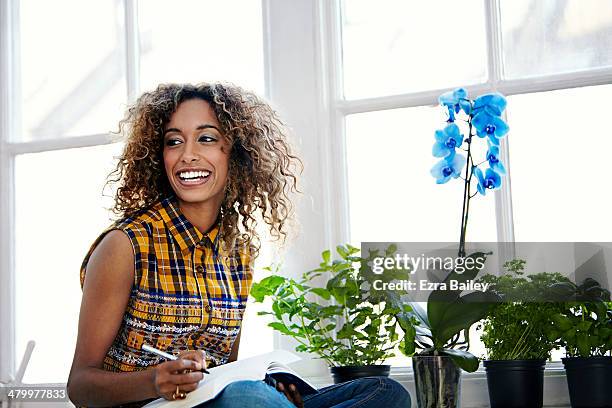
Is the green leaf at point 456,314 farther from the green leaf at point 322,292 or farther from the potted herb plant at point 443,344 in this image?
the green leaf at point 322,292

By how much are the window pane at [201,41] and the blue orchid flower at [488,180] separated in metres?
0.79

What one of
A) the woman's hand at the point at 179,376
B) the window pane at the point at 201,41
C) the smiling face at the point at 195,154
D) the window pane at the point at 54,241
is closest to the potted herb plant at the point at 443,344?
the smiling face at the point at 195,154

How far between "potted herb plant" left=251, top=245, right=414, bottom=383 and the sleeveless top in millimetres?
319

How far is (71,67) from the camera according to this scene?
9.29ft

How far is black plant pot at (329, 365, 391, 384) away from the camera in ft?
6.93

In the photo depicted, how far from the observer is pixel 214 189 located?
1933 millimetres

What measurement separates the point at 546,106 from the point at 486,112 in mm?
319

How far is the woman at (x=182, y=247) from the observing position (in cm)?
168

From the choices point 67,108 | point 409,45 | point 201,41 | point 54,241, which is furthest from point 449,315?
point 67,108

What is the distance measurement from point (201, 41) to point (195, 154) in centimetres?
89

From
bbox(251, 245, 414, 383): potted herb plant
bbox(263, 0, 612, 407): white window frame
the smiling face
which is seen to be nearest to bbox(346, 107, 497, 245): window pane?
bbox(263, 0, 612, 407): white window frame

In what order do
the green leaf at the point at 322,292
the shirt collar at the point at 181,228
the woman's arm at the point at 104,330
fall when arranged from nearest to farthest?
the woman's arm at the point at 104,330 → the shirt collar at the point at 181,228 → the green leaf at the point at 322,292

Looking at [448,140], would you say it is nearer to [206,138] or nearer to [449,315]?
[449,315]

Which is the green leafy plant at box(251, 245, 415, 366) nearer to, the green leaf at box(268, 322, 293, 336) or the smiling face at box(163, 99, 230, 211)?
the green leaf at box(268, 322, 293, 336)
